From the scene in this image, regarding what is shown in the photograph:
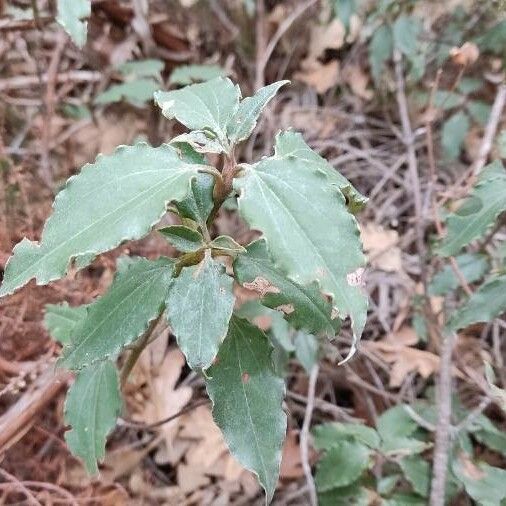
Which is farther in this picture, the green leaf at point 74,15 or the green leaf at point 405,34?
the green leaf at point 405,34

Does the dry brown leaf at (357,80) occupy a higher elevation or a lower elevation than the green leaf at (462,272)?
higher

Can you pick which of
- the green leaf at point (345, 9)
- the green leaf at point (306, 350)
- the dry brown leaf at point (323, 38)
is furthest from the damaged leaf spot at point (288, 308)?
the dry brown leaf at point (323, 38)

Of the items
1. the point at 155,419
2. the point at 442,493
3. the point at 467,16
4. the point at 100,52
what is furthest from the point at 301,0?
the point at 442,493

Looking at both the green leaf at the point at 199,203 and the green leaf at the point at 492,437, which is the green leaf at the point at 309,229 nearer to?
the green leaf at the point at 199,203

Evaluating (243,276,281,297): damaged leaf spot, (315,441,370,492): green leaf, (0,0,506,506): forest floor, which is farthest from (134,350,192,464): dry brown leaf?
(243,276,281,297): damaged leaf spot

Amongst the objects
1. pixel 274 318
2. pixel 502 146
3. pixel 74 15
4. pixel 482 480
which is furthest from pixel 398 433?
pixel 74 15

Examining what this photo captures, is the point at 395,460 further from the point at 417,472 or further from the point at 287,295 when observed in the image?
the point at 287,295

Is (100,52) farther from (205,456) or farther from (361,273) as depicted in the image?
(361,273)

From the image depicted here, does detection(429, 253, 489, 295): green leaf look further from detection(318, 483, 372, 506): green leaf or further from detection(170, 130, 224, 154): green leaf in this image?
detection(170, 130, 224, 154): green leaf
